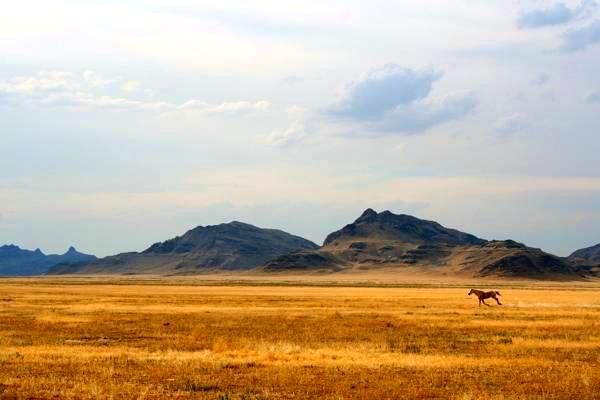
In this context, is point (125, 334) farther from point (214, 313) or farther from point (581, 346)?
point (581, 346)

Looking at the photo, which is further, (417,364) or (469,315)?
(469,315)

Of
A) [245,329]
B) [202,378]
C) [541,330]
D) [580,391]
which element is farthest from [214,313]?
[580,391]

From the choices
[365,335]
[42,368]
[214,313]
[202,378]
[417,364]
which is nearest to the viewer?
[202,378]

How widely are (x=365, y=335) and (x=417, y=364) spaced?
11.0 metres

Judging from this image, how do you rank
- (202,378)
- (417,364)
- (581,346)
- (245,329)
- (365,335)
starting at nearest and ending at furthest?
1. (202,378)
2. (417,364)
3. (581,346)
4. (365,335)
5. (245,329)

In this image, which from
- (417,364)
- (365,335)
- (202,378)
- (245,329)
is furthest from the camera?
(245,329)

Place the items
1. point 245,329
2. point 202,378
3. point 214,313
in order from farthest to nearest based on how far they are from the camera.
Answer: point 214,313
point 245,329
point 202,378

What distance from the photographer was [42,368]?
2462 centimetres

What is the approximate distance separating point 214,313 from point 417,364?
93.8 feet

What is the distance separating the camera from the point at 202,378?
75.0ft

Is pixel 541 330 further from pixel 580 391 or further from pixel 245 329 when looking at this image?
pixel 580 391

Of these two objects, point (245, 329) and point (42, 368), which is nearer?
point (42, 368)

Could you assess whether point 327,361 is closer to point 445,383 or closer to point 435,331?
point 445,383

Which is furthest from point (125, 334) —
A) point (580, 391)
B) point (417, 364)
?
point (580, 391)
